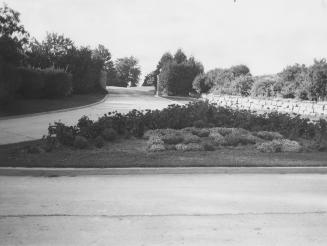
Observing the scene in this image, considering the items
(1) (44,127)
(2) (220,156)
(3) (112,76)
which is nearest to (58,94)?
(1) (44,127)

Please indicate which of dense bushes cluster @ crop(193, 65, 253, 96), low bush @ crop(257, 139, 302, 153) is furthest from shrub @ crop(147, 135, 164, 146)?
dense bushes cluster @ crop(193, 65, 253, 96)

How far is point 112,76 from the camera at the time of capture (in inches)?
4119

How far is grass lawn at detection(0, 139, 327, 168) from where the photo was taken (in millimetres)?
8336

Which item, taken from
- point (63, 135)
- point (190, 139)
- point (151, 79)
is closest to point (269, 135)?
point (190, 139)

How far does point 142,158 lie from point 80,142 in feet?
6.64

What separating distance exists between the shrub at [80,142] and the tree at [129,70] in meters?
107

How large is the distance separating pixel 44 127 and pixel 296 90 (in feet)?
Answer: 78.1

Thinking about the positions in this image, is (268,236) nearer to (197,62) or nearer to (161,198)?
(161,198)

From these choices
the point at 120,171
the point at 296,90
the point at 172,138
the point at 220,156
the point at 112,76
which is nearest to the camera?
the point at 120,171

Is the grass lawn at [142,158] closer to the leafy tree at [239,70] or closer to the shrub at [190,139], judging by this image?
the shrub at [190,139]

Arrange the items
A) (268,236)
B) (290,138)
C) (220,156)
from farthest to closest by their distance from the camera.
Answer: (290,138), (220,156), (268,236)

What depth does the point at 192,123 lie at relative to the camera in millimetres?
14805

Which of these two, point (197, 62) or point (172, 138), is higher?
point (197, 62)

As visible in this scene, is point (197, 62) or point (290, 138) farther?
point (197, 62)
